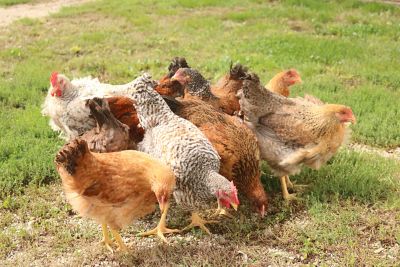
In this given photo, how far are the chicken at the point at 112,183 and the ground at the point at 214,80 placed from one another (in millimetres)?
443

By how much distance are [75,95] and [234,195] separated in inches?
91.1

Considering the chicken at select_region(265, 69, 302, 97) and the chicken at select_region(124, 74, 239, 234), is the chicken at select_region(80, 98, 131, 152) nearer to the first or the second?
the chicken at select_region(124, 74, 239, 234)

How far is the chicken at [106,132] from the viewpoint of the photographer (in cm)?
449

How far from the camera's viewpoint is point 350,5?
1223cm

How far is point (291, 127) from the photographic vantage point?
4.84 m

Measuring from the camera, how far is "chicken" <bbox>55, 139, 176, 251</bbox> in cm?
386

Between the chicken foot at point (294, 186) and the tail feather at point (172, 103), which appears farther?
the chicken foot at point (294, 186)

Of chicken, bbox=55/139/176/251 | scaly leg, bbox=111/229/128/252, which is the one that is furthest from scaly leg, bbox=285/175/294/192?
scaly leg, bbox=111/229/128/252

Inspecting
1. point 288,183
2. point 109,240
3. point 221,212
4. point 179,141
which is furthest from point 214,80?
point 109,240

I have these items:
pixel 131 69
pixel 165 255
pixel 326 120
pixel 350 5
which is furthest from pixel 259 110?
pixel 350 5

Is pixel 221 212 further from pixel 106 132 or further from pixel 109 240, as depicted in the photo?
pixel 106 132

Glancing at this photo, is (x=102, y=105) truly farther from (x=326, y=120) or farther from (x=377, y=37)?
(x=377, y=37)

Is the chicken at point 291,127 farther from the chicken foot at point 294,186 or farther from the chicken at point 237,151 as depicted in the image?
the chicken at point 237,151

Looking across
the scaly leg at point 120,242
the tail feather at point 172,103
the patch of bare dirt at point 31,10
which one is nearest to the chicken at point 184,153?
the tail feather at point 172,103
